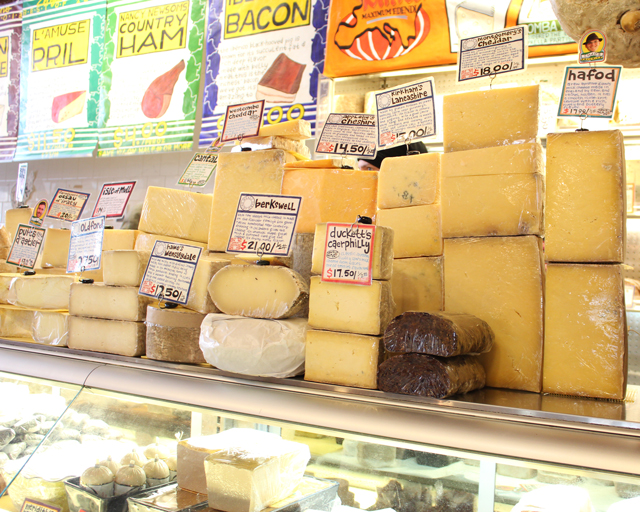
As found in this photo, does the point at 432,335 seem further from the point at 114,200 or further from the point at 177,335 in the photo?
the point at 114,200

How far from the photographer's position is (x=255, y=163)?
6.08 feet

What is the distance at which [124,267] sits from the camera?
67.3 inches

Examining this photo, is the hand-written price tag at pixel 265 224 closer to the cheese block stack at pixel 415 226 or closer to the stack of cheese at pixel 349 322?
the stack of cheese at pixel 349 322

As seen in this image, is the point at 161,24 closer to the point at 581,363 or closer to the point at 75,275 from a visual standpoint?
the point at 75,275

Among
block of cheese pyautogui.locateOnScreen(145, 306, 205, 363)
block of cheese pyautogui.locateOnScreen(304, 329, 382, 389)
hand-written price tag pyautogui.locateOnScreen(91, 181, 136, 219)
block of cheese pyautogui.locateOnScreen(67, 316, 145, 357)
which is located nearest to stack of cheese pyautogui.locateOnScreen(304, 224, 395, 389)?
block of cheese pyautogui.locateOnScreen(304, 329, 382, 389)

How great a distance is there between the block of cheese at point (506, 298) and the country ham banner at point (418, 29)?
2.01 metres

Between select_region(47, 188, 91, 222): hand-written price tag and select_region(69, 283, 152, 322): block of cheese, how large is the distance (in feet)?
1.89

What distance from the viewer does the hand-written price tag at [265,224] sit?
1.51 metres

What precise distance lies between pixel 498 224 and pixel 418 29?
228 centimetres

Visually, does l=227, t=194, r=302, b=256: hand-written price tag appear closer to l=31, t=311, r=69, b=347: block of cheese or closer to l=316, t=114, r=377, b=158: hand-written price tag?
l=316, t=114, r=377, b=158: hand-written price tag

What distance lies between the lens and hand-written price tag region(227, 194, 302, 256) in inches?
59.6

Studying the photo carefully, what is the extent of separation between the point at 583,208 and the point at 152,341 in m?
1.24

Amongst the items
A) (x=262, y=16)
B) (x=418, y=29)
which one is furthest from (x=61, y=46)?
(x=418, y=29)

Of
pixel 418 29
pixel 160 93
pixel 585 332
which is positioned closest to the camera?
pixel 585 332
